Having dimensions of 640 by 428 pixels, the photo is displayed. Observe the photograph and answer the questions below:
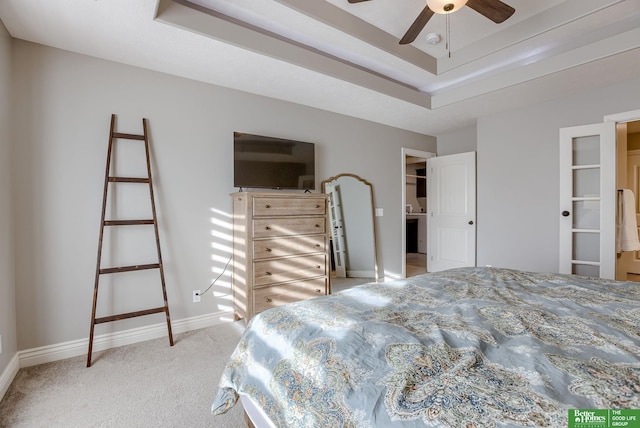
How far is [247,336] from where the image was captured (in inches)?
52.3

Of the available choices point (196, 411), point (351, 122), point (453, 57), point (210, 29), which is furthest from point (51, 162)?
point (453, 57)

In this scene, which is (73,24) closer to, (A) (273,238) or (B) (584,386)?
(A) (273,238)

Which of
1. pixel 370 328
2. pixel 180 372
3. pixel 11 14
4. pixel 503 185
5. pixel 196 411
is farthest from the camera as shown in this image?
pixel 503 185

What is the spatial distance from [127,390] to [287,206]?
188cm

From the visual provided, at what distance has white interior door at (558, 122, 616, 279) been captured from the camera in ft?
10.4

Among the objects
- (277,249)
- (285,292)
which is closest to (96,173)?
(277,249)

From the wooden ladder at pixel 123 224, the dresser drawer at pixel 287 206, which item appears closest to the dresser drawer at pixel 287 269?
the dresser drawer at pixel 287 206

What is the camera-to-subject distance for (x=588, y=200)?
3373 mm

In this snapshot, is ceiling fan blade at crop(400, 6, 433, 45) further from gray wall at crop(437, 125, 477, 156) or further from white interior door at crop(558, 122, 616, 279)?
gray wall at crop(437, 125, 477, 156)

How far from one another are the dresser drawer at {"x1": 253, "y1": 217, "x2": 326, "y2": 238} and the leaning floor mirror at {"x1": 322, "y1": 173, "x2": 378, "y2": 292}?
76 cm

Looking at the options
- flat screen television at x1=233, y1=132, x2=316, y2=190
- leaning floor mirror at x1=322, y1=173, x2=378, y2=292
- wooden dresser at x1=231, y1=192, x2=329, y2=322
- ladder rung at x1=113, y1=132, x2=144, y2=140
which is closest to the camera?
ladder rung at x1=113, y1=132, x2=144, y2=140

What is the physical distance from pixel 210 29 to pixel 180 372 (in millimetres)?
2504

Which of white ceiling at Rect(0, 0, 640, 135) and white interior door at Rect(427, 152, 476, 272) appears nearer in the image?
white ceiling at Rect(0, 0, 640, 135)

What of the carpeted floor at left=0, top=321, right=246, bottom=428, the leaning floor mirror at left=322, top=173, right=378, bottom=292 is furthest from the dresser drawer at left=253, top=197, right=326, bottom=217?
the carpeted floor at left=0, top=321, right=246, bottom=428
